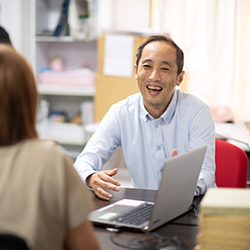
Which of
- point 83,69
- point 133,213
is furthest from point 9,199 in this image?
point 83,69

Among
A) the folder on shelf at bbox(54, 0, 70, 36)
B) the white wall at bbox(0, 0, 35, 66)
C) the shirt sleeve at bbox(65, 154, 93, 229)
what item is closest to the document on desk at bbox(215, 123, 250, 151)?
the shirt sleeve at bbox(65, 154, 93, 229)

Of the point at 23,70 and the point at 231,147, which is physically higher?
the point at 23,70

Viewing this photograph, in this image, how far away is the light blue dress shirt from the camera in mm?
1789

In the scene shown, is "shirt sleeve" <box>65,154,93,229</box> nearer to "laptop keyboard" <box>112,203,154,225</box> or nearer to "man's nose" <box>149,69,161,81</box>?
"laptop keyboard" <box>112,203,154,225</box>

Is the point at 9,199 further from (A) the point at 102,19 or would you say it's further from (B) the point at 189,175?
(A) the point at 102,19

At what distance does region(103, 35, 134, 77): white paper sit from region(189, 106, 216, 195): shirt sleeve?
5.25ft

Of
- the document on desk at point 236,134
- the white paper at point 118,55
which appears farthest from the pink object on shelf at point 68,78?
the document on desk at point 236,134

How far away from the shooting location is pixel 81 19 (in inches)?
143

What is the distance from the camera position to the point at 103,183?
1.42 meters

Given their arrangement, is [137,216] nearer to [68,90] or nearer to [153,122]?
[153,122]

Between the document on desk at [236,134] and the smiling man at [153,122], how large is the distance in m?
0.50

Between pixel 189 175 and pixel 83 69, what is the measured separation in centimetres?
276

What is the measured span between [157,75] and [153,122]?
0.23 metres

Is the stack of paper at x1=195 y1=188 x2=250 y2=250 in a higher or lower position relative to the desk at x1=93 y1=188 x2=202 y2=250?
higher
